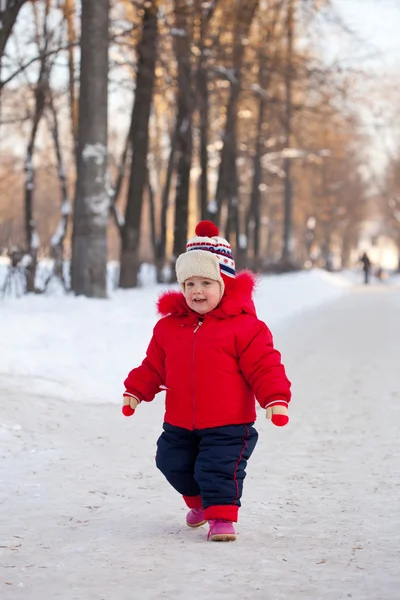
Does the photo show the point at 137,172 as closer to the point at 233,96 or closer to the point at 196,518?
the point at 233,96

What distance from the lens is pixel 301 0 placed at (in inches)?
695

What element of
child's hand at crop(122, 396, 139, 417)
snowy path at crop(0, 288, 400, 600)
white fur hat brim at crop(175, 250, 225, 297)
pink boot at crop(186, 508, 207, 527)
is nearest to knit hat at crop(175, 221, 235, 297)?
white fur hat brim at crop(175, 250, 225, 297)

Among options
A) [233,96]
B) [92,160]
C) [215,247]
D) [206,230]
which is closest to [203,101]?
[233,96]

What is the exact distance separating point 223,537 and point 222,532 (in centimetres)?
2

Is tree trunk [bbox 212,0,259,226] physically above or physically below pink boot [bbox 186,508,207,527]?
above

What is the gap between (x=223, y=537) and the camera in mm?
4652

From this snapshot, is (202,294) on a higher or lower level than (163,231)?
lower

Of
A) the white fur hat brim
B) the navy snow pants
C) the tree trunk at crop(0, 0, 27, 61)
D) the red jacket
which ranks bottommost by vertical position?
the navy snow pants

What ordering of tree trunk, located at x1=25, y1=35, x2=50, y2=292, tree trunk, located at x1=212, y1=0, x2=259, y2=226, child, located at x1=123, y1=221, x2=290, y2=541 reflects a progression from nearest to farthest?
child, located at x1=123, y1=221, x2=290, y2=541, tree trunk, located at x1=212, y1=0, x2=259, y2=226, tree trunk, located at x1=25, y1=35, x2=50, y2=292

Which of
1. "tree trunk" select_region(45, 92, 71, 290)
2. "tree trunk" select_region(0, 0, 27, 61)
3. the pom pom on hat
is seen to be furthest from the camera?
"tree trunk" select_region(45, 92, 71, 290)

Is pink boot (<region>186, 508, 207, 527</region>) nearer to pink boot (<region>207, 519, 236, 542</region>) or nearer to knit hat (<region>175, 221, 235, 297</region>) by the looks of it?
pink boot (<region>207, 519, 236, 542</region>)

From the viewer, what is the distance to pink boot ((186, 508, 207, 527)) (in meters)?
4.96

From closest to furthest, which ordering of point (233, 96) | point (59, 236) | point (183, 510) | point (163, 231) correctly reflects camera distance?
point (183, 510), point (233, 96), point (59, 236), point (163, 231)

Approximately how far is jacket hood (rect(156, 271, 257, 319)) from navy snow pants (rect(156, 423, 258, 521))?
55 cm
